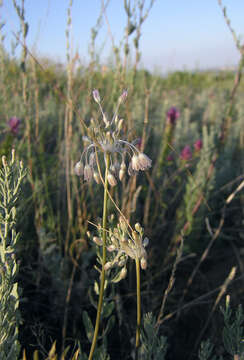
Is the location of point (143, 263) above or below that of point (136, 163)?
below

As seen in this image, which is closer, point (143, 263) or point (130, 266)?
point (143, 263)

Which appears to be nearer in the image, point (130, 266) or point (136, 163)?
point (136, 163)

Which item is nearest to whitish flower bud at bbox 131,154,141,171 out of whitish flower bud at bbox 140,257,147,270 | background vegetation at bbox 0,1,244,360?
whitish flower bud at bbox 140,257,147,270

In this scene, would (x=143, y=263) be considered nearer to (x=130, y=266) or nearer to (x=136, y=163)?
(x=136, y=163)

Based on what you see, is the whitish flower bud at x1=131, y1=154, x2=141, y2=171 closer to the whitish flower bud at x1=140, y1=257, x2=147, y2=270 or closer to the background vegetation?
the whitish flower bud at x1=140, y1=257, x2=147, y2=270

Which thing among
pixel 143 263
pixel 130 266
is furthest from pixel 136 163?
pixel 130 266

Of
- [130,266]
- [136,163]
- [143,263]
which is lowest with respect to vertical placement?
[130,266]

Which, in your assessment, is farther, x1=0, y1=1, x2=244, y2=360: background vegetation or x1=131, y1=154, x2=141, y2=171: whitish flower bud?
x1=0, y1=1, x2=244, y2=360: background vegetation

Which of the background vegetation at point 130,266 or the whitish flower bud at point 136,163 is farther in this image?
the background vegetation at point 130,266

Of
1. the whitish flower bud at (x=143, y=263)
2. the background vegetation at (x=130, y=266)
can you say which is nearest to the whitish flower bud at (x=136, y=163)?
the whitish flower bud at (x=143, y=263)

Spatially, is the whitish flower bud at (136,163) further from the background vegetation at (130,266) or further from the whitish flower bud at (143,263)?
the background vegetation at (130,266)

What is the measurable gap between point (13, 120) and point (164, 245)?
131 centimetres

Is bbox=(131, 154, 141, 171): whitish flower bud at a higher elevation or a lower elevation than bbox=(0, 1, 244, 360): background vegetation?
higher

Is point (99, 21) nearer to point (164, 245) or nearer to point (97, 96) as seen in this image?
point (97, 96)
